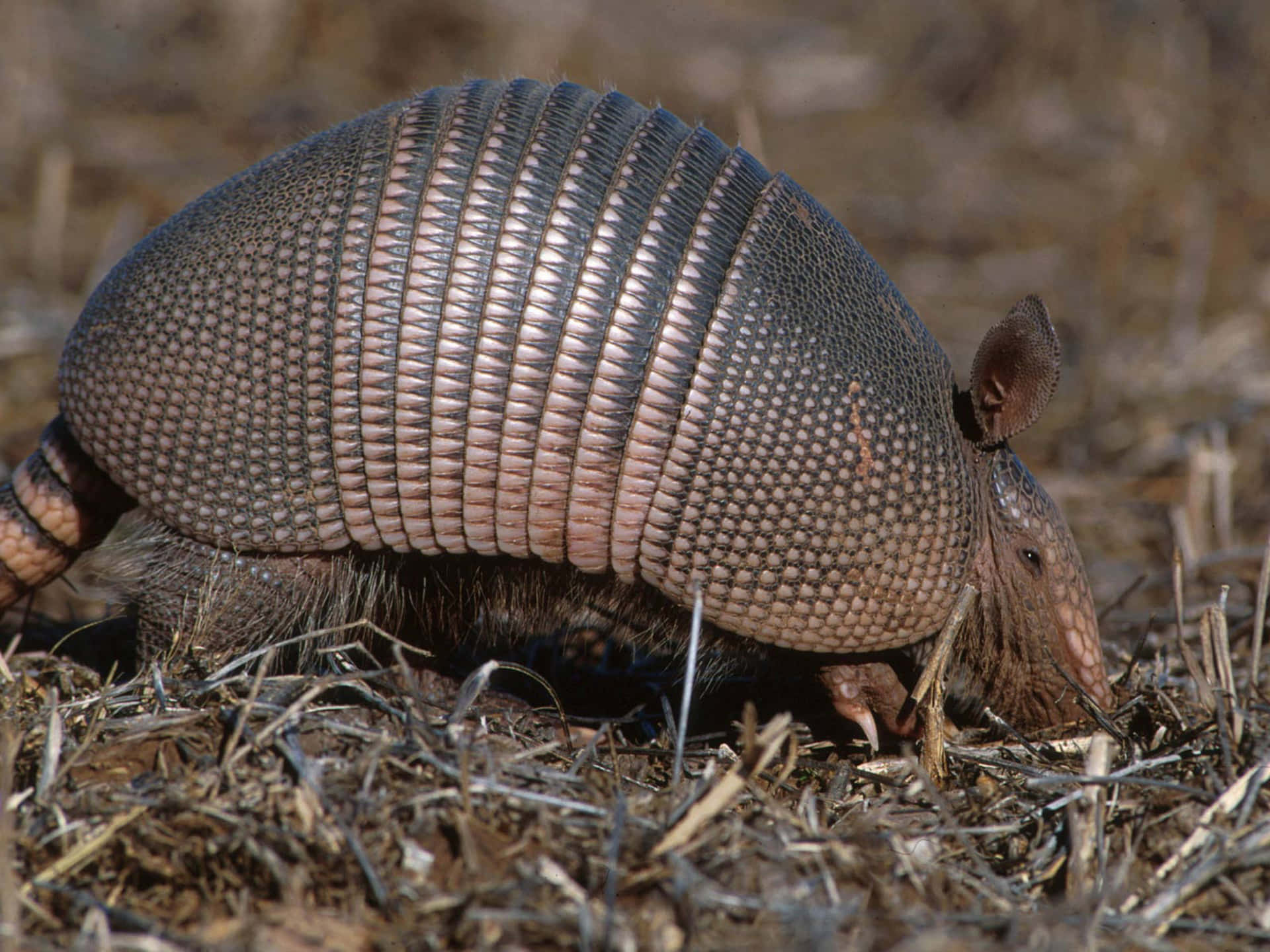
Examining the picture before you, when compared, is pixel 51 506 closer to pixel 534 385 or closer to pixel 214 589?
pixel 214 589

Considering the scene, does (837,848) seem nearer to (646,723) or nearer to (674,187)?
(646,723)

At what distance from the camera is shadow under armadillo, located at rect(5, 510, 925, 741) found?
3873 millimetres

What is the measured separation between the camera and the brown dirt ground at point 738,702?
9.09 ft

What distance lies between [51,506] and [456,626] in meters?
1.39

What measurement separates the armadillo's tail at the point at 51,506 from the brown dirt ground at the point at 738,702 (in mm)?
376

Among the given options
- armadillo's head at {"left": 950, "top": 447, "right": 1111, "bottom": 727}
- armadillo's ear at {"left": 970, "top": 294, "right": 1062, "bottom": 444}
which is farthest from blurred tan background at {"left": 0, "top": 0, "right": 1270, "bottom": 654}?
armadillo's ear at {"left": 970, "top": 294, "right": 1062, "bottom": 444}

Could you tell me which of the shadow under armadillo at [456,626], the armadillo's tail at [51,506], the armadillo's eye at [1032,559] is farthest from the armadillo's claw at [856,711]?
the armadillo's tail at [51,506]

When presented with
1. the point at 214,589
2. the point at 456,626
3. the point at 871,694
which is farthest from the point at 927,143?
the point at 214,589

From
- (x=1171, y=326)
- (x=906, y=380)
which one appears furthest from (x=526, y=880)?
(x=1171, y=326)

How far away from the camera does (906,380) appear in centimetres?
389

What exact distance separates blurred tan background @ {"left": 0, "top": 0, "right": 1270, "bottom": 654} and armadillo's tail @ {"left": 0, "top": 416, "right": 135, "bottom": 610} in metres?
2.17

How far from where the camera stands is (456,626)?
14.4ft

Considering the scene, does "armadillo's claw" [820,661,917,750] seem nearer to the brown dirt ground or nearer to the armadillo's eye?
the brown dirt ground

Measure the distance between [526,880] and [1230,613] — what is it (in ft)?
11.7
